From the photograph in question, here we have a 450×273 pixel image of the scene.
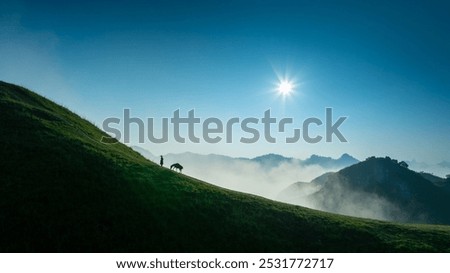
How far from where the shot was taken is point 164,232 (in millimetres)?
29844

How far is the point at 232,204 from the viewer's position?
38.9m

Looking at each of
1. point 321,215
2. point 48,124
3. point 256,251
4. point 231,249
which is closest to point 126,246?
point 231,249

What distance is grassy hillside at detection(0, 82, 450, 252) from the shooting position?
89.3 ft

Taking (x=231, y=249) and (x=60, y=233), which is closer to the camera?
(x=60, y=233)

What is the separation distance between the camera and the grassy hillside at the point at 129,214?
2722 cm

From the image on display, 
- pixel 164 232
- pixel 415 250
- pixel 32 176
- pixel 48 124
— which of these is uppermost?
pixel 48 124

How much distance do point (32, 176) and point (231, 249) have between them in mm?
21877

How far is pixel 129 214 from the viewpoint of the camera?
30.9 metres
